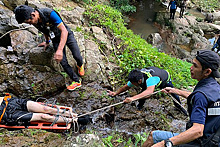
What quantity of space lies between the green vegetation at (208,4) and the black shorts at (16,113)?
21.2 m

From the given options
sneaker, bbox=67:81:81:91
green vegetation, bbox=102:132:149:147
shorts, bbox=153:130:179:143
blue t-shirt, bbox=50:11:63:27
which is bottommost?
green vegetation, bbox=102:132:149:147

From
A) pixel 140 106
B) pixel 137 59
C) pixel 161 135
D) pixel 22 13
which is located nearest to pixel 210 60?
pixel 161 135

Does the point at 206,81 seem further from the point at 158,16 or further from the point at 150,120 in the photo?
the point at 158,16

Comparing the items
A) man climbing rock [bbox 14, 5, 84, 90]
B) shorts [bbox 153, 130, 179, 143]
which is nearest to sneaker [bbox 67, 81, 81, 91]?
man climbing rock [bbox 14, 5, 84, 90]

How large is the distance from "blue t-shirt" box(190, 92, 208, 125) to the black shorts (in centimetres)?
313

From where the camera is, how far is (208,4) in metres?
19.3

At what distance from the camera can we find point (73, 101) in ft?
13.9

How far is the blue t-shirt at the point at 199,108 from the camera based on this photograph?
1.96m

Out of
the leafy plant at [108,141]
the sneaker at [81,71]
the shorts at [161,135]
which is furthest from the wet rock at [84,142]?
the sneaker at [81,71]

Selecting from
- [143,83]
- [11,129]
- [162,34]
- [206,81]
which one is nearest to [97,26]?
[143,83]

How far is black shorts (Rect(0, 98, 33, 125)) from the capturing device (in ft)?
10.8

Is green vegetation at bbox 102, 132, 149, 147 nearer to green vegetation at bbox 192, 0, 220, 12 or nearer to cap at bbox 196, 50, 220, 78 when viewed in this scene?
cap at bbox 196, 50, 220, 78

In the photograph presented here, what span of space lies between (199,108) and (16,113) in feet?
11.4

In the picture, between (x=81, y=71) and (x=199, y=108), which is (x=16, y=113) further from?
(x=199, y=108)
